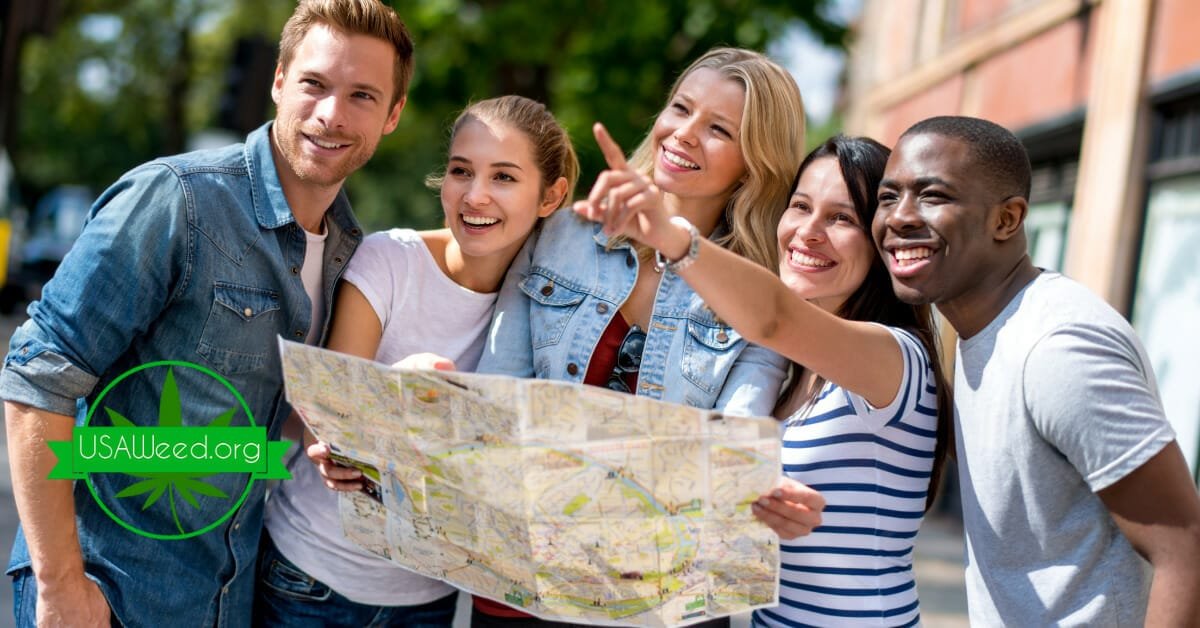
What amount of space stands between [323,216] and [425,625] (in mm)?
970

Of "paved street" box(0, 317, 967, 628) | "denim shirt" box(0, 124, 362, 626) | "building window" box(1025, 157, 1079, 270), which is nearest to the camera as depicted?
"denim shirt" box(0, 124, 362, 626)

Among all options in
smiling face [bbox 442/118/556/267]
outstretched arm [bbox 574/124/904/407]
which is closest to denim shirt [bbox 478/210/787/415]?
smiling face [bbox 442/118/556/267]

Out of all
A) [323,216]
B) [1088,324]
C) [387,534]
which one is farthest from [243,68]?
[1088,324]

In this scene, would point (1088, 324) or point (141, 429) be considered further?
point (141, 429)

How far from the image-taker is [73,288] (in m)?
2.17

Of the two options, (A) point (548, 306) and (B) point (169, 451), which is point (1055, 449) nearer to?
(A) point (548, 306)

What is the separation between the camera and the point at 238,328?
7.68ft

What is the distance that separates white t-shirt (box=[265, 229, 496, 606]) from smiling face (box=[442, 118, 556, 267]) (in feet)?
0.37

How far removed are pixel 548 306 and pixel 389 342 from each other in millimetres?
355

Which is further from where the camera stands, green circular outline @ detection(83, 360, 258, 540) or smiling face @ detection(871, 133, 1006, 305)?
green circular outline @ detection(83, 360, 258, 540)

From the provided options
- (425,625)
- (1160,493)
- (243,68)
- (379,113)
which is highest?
(243,68)

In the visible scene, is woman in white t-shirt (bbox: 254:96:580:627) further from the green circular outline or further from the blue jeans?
the green circular outline

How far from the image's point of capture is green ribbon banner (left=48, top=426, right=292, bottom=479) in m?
2.25

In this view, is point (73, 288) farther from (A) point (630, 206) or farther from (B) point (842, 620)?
(B) point (842, 620)
